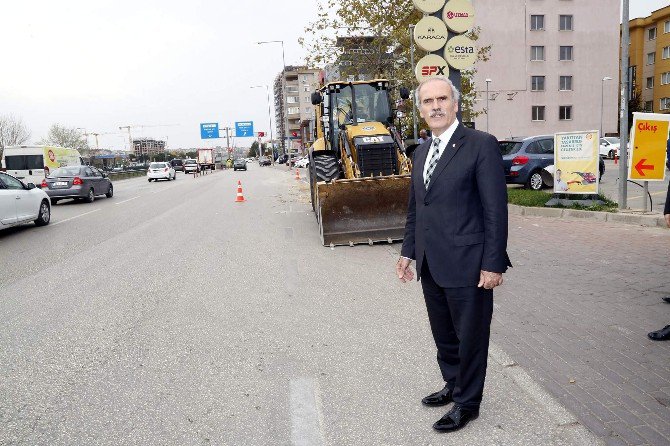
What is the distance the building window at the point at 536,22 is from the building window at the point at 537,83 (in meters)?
4.58

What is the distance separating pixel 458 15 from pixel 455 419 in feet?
30.8

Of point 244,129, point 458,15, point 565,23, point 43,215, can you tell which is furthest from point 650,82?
point 43,215

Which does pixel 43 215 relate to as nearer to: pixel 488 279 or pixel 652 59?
pixel 488 279

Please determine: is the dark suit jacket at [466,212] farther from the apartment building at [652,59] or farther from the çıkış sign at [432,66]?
the apartment building at [652,59]

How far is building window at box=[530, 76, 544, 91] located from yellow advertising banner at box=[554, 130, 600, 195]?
143 ft

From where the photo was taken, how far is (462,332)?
3061 millimetres

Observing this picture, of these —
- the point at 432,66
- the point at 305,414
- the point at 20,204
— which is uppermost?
the point at 432,66

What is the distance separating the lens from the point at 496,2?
48.8 meters

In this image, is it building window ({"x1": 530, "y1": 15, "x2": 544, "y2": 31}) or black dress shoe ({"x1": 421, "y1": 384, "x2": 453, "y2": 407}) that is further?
→ building window ({"x1": 530, "y1": 15, "x2": 544, "y2": 31})

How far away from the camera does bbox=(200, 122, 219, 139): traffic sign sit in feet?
241

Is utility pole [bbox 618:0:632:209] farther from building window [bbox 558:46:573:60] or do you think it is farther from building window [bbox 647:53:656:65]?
building window [bbox 647:53:656:65]

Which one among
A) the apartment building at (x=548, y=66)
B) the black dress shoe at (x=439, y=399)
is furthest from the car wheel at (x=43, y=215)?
the apartment building at (x=548, y=66)

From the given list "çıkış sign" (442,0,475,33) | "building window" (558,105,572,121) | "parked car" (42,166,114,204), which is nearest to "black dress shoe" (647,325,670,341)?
"çıkış sign" (442,0,475,33)

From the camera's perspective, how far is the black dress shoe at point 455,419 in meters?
3.05
